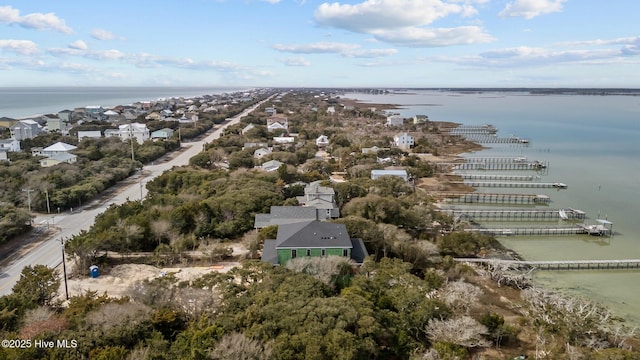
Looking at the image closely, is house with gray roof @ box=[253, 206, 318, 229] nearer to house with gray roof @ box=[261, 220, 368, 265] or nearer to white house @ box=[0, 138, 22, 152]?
house with gray roof @ box=[261, 220, 368, 265]

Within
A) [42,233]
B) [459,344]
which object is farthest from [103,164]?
[459,344]

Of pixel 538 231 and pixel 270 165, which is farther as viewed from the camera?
pixel 270 165

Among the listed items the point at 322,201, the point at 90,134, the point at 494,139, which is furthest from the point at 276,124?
the point at 322,201

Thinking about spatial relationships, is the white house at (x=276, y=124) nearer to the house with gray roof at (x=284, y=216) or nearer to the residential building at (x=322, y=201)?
the residential building at (x=322, y=201)

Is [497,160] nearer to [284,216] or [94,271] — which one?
[284,216]

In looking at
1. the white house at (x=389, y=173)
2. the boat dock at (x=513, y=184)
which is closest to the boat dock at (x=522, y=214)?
the white house at (x=389, y=173)

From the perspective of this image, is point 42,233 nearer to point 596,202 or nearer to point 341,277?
point 341,277
